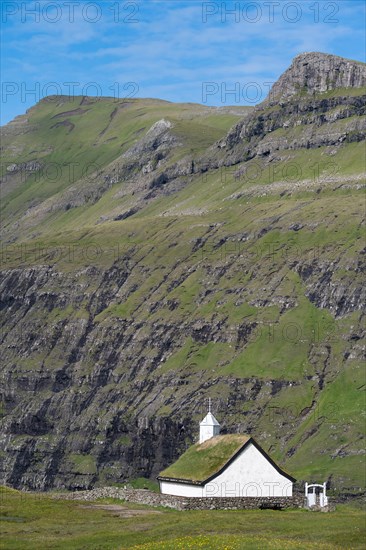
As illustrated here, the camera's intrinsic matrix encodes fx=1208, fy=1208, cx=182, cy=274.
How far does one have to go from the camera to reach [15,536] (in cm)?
7331

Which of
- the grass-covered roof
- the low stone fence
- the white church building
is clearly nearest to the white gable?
the white church building

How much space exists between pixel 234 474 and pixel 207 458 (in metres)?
4.10

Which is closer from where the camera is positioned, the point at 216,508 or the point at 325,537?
the point at 325,537

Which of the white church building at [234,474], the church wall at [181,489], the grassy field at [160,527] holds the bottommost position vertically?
the grassy field at [160,527]

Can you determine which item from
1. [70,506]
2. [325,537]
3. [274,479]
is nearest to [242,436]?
[274,479]

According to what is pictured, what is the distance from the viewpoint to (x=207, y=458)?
100 meters

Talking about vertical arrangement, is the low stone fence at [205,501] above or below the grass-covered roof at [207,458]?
below

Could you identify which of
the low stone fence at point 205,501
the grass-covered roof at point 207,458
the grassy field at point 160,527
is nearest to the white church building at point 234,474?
the grass-covered roof at point 207,458

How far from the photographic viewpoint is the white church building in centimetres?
9631

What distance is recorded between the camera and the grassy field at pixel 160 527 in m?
70.8

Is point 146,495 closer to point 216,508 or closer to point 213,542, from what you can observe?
point 216,508

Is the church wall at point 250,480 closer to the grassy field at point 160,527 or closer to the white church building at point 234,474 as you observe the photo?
the white church building at point 234,474

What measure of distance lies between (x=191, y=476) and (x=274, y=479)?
6808mm

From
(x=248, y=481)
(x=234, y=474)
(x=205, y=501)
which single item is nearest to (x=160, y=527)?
(x=205, y=501)
